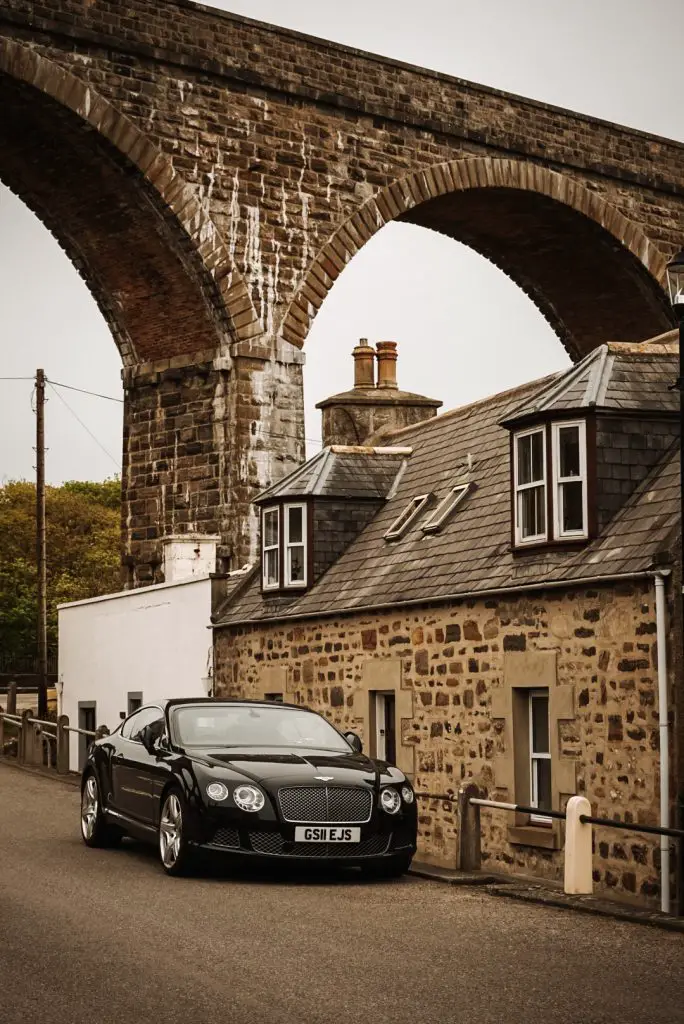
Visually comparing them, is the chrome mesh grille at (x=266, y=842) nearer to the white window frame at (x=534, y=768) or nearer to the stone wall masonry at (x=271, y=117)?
the white window frame at (x=534, y=768)

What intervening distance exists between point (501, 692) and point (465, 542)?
7.18 ft

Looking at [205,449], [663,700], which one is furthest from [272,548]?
[663,700]

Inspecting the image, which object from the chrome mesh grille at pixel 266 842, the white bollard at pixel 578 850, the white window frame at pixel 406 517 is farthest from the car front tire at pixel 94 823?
the white window frame at pixel 406 517

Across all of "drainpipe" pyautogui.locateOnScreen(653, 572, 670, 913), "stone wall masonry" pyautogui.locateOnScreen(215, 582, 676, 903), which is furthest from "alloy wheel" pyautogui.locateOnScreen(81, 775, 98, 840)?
"drainpipe" pyautogui.locateOnScreen(653, 572, 670, 913)

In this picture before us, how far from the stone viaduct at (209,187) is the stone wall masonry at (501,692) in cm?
751

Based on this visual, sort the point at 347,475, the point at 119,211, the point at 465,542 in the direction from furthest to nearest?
1. the point at 119,211
2. the point at 347,475
3. the point at 465,542

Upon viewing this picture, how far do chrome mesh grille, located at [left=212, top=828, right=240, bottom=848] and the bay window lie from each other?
5136 millimetres

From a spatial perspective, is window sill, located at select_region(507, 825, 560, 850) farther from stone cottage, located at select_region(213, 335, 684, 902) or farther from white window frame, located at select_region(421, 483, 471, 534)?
white window frame, located at select_region(421, 483, 471, 534)

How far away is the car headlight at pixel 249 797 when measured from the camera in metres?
11.0

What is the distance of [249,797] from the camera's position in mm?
11047

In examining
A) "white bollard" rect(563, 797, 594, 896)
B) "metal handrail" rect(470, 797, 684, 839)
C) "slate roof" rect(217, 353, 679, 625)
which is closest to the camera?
"metal handrail" rect(470, 797, 684, 839)

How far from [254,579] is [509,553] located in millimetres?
→ 7557

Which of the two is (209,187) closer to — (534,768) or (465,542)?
(465,542)

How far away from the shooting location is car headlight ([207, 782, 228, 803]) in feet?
36.1
